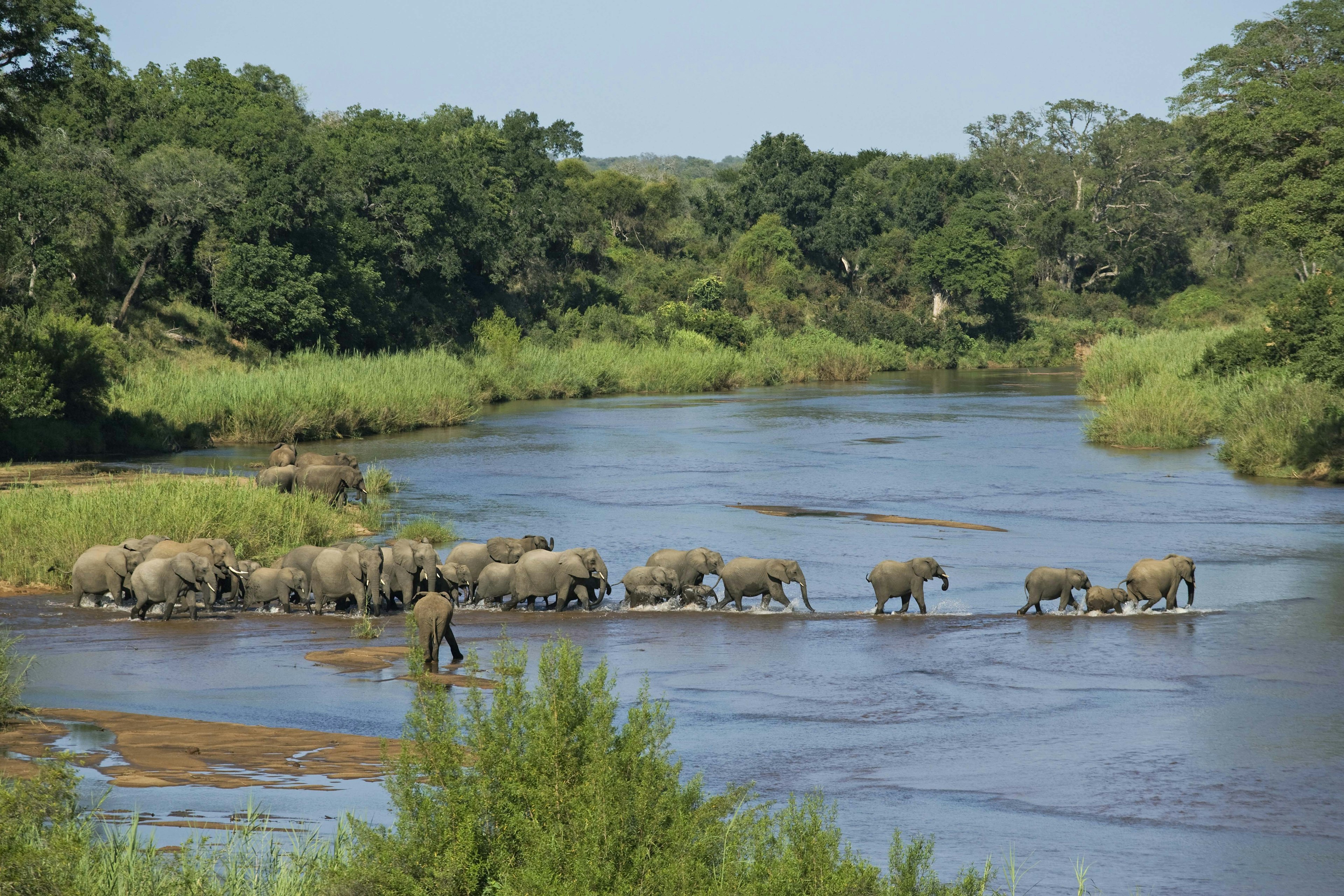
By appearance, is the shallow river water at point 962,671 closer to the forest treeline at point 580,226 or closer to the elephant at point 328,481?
the elephant at point 328,481

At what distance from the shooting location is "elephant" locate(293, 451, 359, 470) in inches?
893

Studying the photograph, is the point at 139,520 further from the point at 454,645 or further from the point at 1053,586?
the point at 1053,586

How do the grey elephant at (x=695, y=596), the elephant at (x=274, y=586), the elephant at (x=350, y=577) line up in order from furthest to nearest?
the grey elephant at (x=695, y=596), the elephant at (x=274, y=586), the elephant at (x=350, y=577)

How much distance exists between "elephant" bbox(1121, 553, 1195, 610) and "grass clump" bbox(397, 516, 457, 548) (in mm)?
9107

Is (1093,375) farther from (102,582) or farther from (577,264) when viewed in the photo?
(102,582)

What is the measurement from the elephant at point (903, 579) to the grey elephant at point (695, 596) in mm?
1795

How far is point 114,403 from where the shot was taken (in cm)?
3036

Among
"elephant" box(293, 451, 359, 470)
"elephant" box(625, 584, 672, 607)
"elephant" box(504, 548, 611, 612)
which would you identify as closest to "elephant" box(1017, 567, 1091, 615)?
"elephant" box(625, 584, 672, 607)

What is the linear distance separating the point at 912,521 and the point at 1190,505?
526cm

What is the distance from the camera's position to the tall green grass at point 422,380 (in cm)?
3278

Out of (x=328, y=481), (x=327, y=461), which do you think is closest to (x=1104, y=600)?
(x=328, y=481)

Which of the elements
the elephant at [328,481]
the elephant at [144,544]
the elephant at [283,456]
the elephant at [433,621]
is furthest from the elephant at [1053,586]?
the elephant at [283,456]

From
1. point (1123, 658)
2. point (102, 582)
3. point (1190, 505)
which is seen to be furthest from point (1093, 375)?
point (102, 582)

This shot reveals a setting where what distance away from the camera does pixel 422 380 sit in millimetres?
40000
